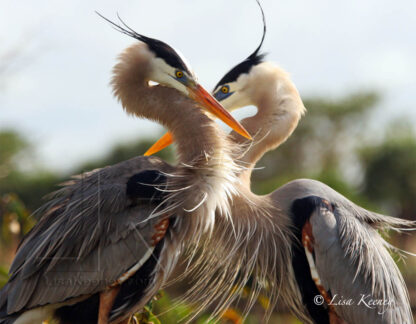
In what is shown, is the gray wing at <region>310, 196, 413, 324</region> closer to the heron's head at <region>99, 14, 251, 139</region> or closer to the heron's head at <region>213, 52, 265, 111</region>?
the heron's head at <region>99, 14, 251, 139</region>

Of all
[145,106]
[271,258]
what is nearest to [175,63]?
[145,106]

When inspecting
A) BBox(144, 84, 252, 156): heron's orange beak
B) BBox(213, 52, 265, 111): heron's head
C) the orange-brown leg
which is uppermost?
BBox(144, 84, 252, 156): heron's orange beak

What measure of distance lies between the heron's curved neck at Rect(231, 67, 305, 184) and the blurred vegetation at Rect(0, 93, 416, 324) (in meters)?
5.91

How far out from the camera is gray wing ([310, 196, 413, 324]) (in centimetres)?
377

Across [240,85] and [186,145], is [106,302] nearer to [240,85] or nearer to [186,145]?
[186,145]

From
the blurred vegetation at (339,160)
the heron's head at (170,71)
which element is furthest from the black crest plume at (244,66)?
the blurred vegetation at (339,160)

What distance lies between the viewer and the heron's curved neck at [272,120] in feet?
14.7

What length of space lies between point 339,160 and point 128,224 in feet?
77.5

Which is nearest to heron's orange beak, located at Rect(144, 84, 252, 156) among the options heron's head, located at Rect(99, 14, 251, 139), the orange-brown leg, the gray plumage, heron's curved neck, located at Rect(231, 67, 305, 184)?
heron's head, located at Rect(99, 14, 251, 139)

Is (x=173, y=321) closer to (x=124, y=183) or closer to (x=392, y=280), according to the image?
(x=124, y=183)

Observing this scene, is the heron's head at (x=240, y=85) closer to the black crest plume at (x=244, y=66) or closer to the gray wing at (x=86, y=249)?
the black crest plume at (x=244, y=66)

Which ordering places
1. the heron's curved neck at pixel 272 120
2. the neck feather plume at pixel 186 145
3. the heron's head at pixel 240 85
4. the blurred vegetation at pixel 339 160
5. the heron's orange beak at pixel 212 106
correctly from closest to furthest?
the neck feather plume at pixel 186 145
the heron's orange beak at pixel 212 106
the heron's curved neck at pixel 272 120
the heron's head at pixel 240 85
the blurred vegetation at pixel 339 160

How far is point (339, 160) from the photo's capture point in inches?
1042

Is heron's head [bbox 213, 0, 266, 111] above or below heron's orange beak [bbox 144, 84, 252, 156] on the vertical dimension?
below
